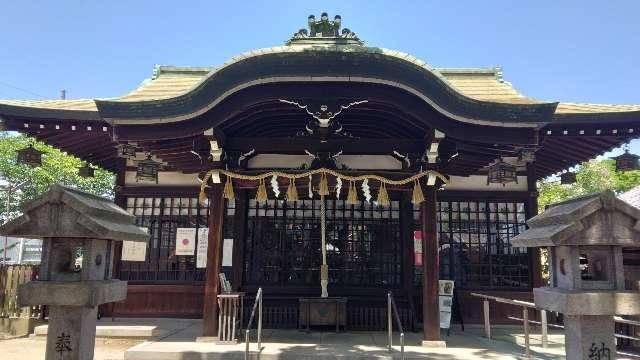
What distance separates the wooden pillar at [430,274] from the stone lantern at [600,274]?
11.7 ft

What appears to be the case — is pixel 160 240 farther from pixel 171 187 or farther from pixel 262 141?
pixel 262 141

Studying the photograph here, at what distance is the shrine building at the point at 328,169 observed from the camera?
747 centimetres

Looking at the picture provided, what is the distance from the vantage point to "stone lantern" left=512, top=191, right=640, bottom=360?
422cm

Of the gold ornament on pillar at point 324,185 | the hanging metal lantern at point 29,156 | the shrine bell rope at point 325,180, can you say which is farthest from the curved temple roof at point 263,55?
the gold ornament on pillar at point 324,185

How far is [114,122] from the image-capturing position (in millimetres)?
7773

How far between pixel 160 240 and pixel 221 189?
11.5 feet

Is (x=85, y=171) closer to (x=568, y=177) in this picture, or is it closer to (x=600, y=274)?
(x=600, y=274)

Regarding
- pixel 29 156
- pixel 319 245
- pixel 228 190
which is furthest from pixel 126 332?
pixel 319 245

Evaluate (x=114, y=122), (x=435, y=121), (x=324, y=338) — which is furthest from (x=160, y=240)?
(x=435, y=121)

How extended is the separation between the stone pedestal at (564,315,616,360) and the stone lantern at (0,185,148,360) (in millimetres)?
5102

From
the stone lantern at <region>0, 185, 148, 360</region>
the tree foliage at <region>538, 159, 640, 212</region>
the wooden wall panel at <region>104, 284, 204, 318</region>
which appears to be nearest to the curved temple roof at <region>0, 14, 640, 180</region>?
the stone lantern at <region>0, 185, 148, 360</region>

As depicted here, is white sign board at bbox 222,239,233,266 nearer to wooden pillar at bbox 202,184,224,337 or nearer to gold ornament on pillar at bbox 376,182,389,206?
wooden pillar at bbox 202,184,224,337

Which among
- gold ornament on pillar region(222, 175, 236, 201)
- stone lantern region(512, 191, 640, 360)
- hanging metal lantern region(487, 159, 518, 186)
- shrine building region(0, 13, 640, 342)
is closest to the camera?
stone lantern region(512, 191, 640, 360)

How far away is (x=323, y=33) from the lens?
9672mm
